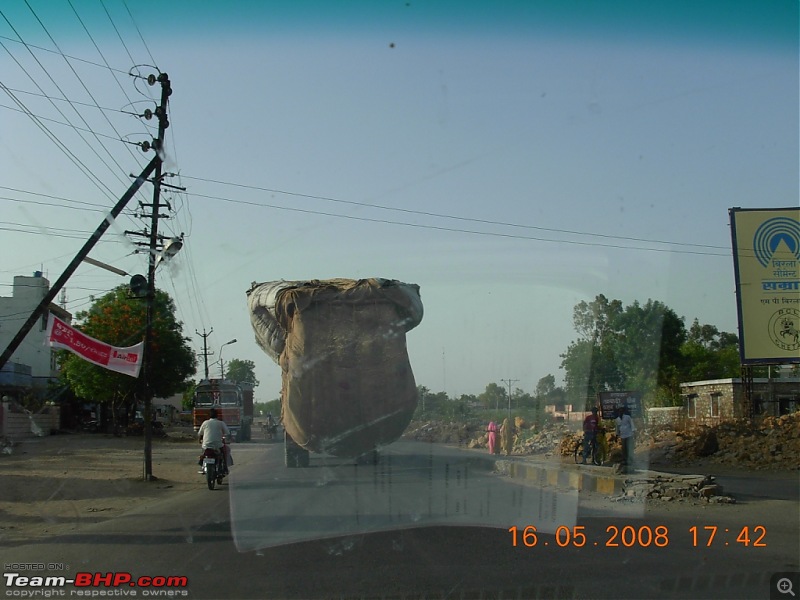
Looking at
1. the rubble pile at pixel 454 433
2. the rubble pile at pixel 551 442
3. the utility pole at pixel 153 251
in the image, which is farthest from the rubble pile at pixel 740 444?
the utility pole at pixel 153 251

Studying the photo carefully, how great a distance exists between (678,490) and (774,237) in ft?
39.9

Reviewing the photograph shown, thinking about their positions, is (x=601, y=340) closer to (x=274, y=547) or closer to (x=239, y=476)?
(x=239, y=476)

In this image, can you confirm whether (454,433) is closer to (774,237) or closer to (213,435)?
(774,237)

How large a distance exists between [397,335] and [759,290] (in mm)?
13100

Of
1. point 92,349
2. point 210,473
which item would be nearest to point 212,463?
point 210,473

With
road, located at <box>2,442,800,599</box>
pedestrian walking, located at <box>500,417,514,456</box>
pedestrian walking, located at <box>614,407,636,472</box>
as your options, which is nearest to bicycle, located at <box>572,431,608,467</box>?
pedestrian walking, located at <box>614,407,636,472</box>

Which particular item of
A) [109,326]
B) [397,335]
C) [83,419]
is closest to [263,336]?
[397,335]

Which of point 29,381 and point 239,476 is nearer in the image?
point 239,476

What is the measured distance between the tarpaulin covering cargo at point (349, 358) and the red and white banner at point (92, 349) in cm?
550

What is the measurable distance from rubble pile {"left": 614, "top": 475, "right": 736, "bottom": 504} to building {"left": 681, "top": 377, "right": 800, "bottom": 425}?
19530 mm

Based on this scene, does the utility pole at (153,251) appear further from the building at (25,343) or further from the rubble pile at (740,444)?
the building at (25,343)

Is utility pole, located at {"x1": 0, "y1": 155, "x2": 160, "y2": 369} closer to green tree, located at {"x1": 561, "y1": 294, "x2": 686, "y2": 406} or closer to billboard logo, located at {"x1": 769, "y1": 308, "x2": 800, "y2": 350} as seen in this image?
green tree, located at {"x1": 561, "y1": 294, "x2": 686, "y2": 406}

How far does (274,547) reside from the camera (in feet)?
28.0

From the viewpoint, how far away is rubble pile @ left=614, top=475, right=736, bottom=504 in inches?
503
